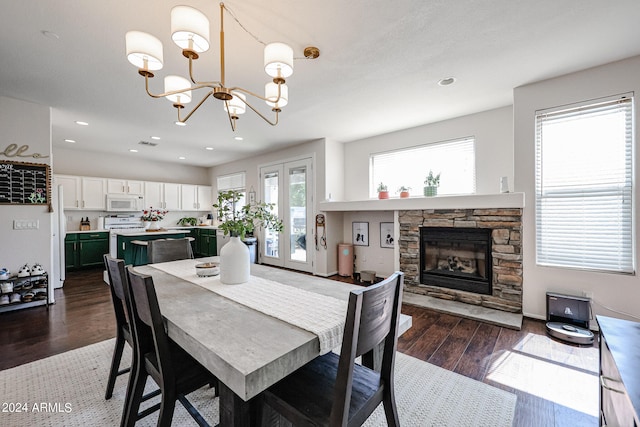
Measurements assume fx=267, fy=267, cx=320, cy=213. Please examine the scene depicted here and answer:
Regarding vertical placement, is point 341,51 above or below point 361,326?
above

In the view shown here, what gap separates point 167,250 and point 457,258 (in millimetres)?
3496

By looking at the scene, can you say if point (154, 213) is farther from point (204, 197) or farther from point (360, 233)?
point (360, 233)

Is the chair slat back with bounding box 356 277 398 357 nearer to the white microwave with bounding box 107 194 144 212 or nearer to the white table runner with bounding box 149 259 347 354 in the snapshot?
the white table runner with bounding box 149 259 347 354

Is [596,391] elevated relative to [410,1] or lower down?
lower down

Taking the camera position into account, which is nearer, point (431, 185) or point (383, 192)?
point (431, 185)

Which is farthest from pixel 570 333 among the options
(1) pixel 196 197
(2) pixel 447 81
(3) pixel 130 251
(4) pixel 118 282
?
(1) pixel 196 197

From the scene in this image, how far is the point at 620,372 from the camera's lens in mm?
818

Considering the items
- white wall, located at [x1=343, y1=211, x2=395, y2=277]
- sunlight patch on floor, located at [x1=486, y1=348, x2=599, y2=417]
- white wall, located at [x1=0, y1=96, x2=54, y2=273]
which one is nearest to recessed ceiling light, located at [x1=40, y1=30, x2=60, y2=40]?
white wall, located at [x1=0, y1=96, x2=54, y2=273]

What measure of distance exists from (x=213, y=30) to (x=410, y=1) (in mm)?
1407

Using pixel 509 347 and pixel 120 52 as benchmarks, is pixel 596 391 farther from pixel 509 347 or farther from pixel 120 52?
pixel 120 52

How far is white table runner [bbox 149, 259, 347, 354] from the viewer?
3.40 feet

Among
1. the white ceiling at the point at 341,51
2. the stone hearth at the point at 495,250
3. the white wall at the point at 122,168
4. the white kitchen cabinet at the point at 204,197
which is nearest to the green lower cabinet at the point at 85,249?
the white wall at the point at 122,168

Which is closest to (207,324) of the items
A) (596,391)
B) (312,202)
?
(596,391)

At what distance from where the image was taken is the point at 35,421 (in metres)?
1.55
